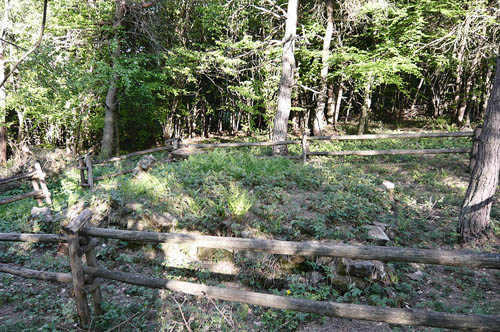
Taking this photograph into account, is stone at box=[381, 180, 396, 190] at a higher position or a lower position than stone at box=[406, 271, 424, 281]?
higher

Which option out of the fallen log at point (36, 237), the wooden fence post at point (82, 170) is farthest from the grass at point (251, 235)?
the wooden fence post at point (82, 170)

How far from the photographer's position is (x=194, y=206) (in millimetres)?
5215

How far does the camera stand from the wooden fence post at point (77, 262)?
3015 millimetres

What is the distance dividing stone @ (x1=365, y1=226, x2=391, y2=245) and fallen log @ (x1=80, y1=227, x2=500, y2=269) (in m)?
2.36

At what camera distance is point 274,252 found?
2.71 meters

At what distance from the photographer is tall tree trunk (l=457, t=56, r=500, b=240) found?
488 centimetres

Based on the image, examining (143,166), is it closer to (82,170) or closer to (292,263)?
(82,170)

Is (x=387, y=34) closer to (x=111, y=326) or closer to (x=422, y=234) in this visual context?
(x=422, y=234)

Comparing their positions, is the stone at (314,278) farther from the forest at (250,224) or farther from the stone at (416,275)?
the stone at (416,275)

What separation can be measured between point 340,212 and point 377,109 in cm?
1991

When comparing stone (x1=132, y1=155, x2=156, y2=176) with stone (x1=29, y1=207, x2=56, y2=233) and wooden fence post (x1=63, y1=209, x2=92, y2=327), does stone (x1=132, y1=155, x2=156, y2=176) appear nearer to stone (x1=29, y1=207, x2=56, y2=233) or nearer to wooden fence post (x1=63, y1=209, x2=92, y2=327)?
stone (x1=29, y1=207, x2=56, y2=233)

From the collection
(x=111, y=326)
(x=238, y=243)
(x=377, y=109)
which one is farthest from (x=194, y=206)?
(x=377, y=109)

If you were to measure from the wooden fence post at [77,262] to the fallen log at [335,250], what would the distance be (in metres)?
0.12

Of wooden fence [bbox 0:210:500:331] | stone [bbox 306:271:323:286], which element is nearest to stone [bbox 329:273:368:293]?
stone [bbox 306:271:323:286]
